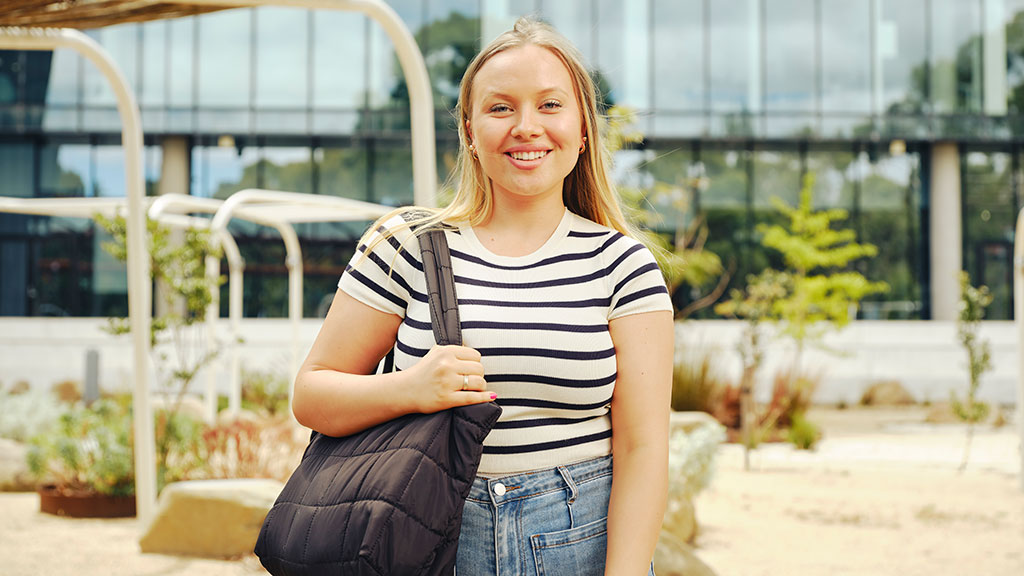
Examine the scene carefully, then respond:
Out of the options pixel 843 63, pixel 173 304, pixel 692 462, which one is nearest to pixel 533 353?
pixel 692 462

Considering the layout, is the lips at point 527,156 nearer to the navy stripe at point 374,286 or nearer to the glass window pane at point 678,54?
the navy stripe at point 374,286

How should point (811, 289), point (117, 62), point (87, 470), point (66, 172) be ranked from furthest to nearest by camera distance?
point (66, 172)
point (117, 62)
point (811, 289)
point (87, 470)

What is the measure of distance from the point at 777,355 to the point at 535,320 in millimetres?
17254

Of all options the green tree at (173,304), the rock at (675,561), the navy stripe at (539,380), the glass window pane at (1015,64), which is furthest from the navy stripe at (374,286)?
the glass window pane at (1015,64)

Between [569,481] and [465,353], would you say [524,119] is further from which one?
[569,481]

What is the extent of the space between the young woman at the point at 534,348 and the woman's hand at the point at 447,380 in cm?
6

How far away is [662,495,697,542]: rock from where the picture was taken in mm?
6879

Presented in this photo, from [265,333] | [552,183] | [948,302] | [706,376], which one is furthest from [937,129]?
[552,183]

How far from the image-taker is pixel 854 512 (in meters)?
8.42

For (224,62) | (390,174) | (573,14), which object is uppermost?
(573,14)

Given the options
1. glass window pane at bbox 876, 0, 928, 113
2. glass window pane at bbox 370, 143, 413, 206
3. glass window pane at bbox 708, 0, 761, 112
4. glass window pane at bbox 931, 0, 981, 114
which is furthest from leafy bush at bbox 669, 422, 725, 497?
glass window pane at bbox 931, 0, 981, 114

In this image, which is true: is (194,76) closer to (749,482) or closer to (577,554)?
(749,482)

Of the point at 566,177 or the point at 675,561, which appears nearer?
the point at 566,177

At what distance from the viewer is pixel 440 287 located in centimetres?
182
